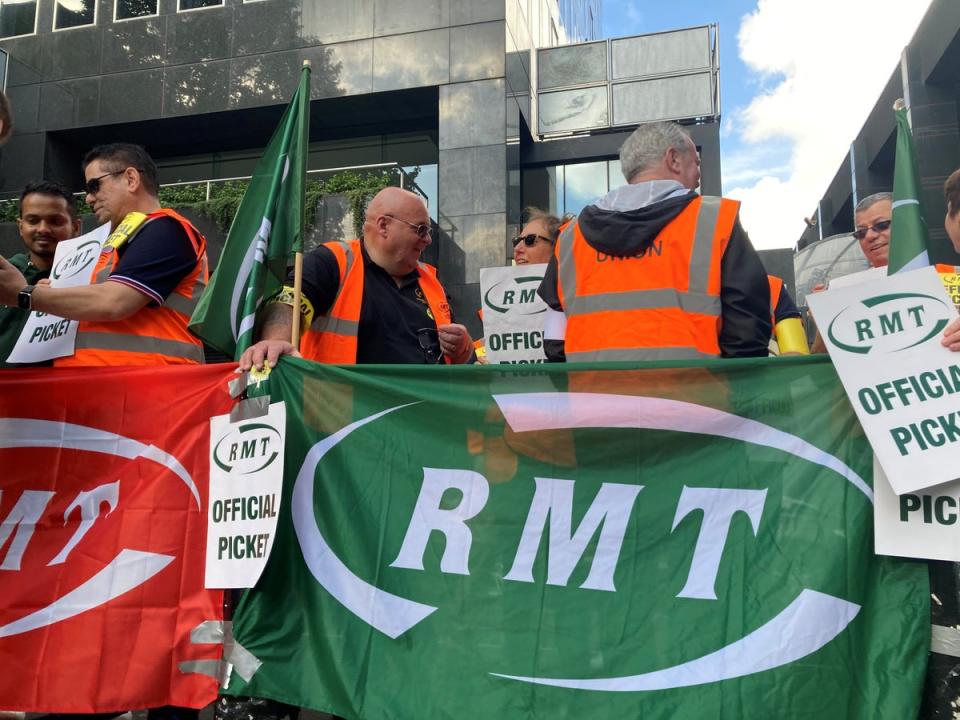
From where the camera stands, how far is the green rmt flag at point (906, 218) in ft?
9.14

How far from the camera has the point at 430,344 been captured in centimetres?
396

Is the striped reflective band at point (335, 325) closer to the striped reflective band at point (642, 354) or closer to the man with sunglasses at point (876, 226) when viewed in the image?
the striped reflective band at point (642, 354)

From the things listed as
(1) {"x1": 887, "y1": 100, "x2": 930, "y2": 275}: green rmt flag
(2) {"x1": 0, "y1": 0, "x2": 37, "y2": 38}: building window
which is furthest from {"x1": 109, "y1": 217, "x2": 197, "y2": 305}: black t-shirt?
(2) {"x1": 0, "y1": 0, "x2": 37, "y2": 38}: building window

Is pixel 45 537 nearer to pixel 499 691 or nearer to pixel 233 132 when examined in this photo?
pixel 499 691

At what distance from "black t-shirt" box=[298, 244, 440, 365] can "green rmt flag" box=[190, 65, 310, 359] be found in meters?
0.23

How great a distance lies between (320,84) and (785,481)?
17.3m

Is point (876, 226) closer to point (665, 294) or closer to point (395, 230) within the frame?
point (665, 294)

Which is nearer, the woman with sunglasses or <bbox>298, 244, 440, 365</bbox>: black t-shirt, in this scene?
<bbox>298, 244, 440, 365</bbox>: black t-shirt

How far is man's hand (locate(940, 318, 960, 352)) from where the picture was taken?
2.34 m

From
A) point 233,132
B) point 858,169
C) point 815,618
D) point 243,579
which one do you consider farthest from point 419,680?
point 858,169

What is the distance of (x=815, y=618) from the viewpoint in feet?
7.93

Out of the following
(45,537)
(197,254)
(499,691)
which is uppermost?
(197,254)

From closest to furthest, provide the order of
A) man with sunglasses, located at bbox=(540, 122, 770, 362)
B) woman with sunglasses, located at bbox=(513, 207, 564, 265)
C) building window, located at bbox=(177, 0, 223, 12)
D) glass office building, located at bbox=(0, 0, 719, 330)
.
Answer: man with sunglasses, located at bbox=(540, 122, 770, 362) → woman with sunglasses, located at bbox=(513, 207, 564, 265) → glass office building, located at bbox=(0, 0, 719, 330) → building window, located at bbox=(177, 0, 223, 12)

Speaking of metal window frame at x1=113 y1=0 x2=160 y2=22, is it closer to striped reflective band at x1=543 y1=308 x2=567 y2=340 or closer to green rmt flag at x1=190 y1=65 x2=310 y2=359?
green rmt flag at x1=190 y1=65 x2=310 y2=359
